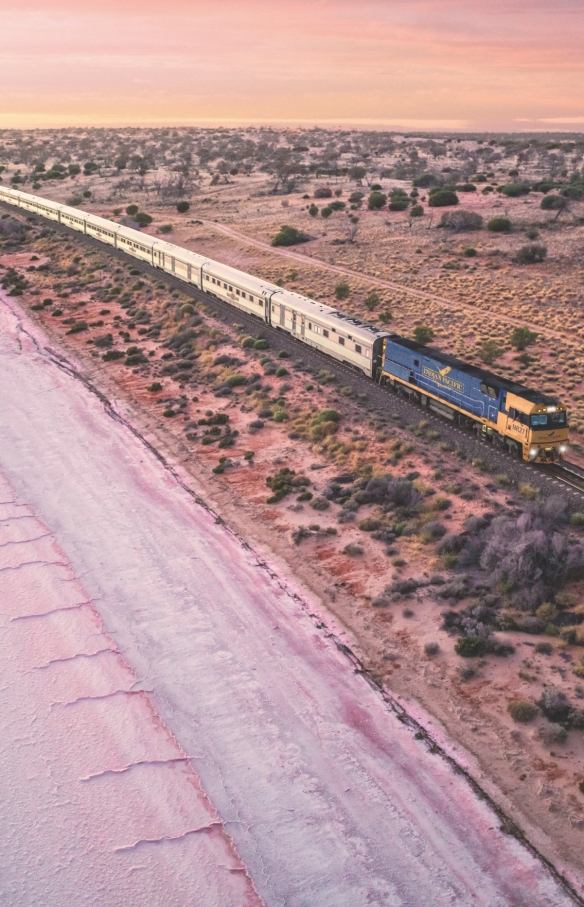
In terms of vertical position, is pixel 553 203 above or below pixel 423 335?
above

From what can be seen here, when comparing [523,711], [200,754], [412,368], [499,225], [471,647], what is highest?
[499,225]

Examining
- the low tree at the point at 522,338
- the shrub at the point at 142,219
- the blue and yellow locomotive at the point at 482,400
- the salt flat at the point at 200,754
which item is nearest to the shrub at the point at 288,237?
the shrub at the point at 142,219


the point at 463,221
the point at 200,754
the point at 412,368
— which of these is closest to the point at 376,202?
the point at 463,221

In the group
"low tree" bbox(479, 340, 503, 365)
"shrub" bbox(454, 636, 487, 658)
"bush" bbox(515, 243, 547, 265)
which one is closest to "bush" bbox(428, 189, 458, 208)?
"bush" bbox(515, 243, 547, 265)

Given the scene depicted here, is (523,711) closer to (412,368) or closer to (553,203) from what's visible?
(412,368)

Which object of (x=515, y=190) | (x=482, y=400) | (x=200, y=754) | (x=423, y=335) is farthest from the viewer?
(x=515, y=190)

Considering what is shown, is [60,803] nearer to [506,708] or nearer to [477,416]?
[506,708]

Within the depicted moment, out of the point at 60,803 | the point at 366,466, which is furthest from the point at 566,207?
the point at 60,803

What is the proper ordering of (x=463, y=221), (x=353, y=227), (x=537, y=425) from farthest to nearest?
(x=353, y=227), (x=463, y=221), (x=537, y=425)
